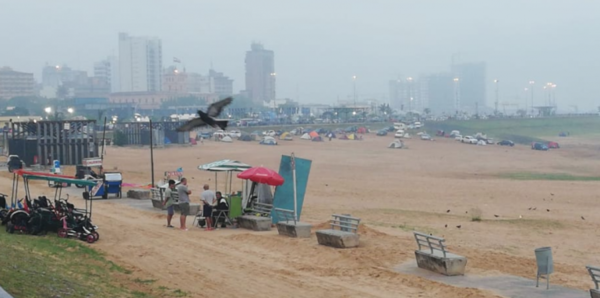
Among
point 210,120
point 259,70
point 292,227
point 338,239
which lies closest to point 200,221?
point 292,227

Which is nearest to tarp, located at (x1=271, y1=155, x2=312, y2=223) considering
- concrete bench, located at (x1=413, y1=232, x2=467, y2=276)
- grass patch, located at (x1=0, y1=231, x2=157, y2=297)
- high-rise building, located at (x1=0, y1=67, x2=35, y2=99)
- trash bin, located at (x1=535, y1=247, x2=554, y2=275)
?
grass patch, located at (x1=0, y1=231, x2=157, y2=297)

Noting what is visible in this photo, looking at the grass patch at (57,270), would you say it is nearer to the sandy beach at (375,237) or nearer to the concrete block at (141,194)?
the sandy beach at (375,237)

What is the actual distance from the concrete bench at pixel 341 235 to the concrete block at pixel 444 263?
7.12 feet

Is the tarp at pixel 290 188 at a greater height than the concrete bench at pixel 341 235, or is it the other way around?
the tarp at pixel 290 188

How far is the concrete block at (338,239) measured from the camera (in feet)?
45.6

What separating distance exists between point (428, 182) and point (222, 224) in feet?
65.8

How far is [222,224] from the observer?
17.0 metres

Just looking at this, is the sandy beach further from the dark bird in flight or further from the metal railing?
the dark bird in flight

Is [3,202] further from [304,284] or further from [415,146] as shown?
[415,146]

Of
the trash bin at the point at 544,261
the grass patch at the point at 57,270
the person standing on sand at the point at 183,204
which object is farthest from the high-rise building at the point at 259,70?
the trash bin at the point at 544,261

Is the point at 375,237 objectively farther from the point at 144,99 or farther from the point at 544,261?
the point at 144,99

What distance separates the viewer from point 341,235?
1395 cm

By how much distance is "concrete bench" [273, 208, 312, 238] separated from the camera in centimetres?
1516

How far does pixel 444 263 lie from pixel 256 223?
5653mm
